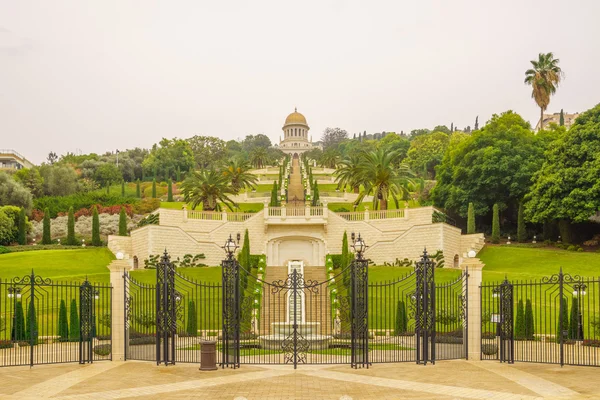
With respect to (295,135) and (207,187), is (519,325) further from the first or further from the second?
(295,135)

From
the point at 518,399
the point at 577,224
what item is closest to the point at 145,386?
the point at 518,399

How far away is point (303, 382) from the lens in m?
16.7

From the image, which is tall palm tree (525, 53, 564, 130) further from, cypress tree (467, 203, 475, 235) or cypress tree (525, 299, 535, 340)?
cypress tree (525, 299, 535, 340)

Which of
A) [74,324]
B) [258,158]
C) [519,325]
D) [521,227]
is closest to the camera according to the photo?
[519,325]

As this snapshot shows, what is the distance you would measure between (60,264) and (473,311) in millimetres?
30234

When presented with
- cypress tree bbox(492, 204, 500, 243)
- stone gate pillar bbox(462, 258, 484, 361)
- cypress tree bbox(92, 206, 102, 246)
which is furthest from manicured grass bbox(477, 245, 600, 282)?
cypress tree bbox(92, 206, 102, 246)

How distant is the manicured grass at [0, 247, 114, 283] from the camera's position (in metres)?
39.4

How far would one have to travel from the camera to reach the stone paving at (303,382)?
15070 millimetres

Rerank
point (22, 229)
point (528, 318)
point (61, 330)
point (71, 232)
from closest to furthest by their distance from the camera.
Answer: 1. point (528, 318)
2. point (61, 330)
3. point (71, 232)
4. point (22, 229)

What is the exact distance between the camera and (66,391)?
15.6 metres

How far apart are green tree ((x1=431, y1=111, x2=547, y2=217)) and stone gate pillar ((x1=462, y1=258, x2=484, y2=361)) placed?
32.0 m

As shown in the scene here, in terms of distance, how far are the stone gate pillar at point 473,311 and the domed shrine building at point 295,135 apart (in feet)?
414

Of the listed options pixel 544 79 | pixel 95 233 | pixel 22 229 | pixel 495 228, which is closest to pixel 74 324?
pixel 95 233

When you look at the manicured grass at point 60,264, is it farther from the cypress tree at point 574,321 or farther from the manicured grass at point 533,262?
the cypress tree at point 574,321
